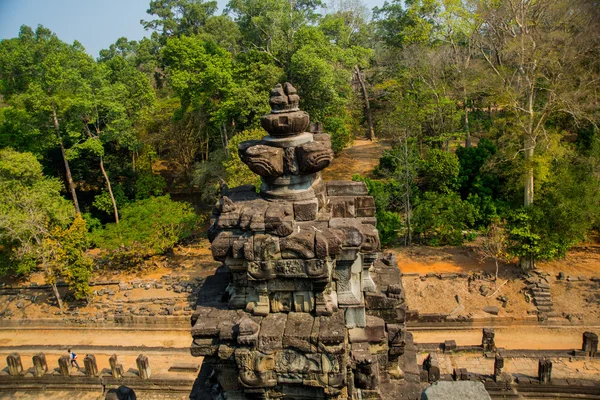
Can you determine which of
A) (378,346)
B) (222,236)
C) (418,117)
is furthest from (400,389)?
(418,117)

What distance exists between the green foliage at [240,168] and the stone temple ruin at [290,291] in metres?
17.2

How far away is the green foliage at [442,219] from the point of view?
24.6 metres

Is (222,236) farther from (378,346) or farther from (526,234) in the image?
(526,234)

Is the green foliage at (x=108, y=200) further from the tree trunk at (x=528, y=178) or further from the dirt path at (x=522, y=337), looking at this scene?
the tree trunk at (x=528, y=178)

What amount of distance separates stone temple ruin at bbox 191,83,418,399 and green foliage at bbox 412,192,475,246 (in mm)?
17727

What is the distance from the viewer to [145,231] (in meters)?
25.1

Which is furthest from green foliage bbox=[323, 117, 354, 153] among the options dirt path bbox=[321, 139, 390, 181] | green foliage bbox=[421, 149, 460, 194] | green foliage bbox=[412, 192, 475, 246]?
green foliage bbox=[412, 192, 475, 246]

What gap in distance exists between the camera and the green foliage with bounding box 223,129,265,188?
2523 cm

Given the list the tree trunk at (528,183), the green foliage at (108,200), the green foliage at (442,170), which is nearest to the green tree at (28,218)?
the green foliage at (108,200)

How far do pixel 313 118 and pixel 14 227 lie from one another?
16434mm

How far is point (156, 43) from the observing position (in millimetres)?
49469

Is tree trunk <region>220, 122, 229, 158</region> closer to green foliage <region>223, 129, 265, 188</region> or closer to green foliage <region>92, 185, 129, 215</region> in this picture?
green foliage <region>223, 129, 265, 188</region>

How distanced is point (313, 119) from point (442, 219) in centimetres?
953

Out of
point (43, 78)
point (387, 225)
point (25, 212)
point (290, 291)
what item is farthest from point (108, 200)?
point (290, 291)
